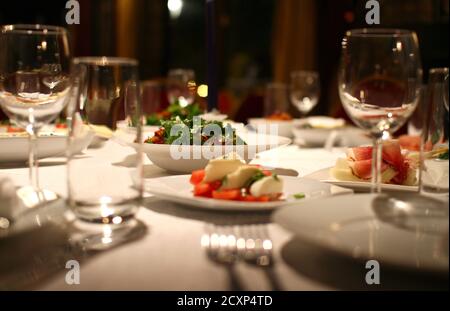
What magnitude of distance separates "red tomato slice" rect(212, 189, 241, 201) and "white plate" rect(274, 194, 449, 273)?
142 mm

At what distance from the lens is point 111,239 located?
802 mm

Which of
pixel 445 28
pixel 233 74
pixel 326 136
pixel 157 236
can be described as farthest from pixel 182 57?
pixel 157 236

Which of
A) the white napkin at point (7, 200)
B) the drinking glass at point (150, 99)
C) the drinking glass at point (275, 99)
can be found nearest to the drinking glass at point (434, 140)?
the white napkin at point (7, 200)

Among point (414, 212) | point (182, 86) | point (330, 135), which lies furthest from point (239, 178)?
point (182, 86)

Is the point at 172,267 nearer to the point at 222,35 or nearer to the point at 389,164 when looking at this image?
the point at 389,164

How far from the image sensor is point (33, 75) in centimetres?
112

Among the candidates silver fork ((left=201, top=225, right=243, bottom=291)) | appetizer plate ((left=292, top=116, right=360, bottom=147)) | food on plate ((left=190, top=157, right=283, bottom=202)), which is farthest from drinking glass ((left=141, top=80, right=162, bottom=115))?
silver fork ((left=201, top=225, right=243, bottom=291))

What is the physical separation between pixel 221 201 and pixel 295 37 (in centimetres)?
574

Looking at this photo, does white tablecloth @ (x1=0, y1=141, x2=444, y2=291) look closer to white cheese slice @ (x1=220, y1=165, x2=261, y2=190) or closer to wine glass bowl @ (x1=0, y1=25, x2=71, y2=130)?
white cheese slice @ (x1=220, y1=165, x2=261, y2=190)

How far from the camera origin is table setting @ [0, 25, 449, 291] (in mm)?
675

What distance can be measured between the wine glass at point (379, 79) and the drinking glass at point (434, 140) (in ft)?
0.11

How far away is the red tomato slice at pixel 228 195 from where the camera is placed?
0.91 meters

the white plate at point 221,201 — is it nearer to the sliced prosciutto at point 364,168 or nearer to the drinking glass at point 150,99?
the sliced prosciutto at point 364,168

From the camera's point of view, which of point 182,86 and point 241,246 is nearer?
point 241,246
